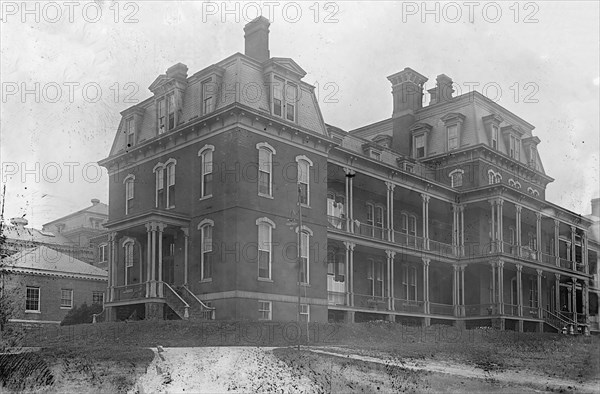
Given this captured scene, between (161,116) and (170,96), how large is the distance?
3.27ft

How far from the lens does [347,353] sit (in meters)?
Result: 19.6

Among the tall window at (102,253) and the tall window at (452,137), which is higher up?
the tall window at (452,137)

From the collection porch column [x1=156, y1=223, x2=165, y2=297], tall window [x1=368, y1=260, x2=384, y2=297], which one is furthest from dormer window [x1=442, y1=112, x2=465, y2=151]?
porch column [x1=156, y1=223, x2=165, y2=297]

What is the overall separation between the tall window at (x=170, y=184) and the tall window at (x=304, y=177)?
5.35m

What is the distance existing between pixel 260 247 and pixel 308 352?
877cm

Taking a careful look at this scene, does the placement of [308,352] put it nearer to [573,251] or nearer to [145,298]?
[145,298]

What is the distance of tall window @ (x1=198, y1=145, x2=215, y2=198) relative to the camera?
2794 centimetres

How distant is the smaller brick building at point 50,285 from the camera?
38688mm

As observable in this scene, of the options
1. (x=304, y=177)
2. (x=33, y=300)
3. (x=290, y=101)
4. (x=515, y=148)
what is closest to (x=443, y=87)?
(x=515, y=148)

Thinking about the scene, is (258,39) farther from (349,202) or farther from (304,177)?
(349,202)

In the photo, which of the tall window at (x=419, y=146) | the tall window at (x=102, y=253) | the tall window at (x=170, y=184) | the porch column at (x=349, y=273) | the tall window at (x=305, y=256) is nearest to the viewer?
the tall window at (x=305, y=256)

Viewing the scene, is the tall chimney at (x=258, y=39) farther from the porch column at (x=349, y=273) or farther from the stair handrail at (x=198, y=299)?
the stair handrail at (x=198, y=299)

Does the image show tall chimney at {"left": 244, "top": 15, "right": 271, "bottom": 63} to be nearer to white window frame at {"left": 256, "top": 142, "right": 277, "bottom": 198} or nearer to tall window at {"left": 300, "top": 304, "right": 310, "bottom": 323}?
white window frame at {"left": 256, "top": 142, "right": 277, "bottom": 198}

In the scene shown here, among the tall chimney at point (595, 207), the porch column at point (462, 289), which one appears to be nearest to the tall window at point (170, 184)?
the porch column at point (462, 289)
